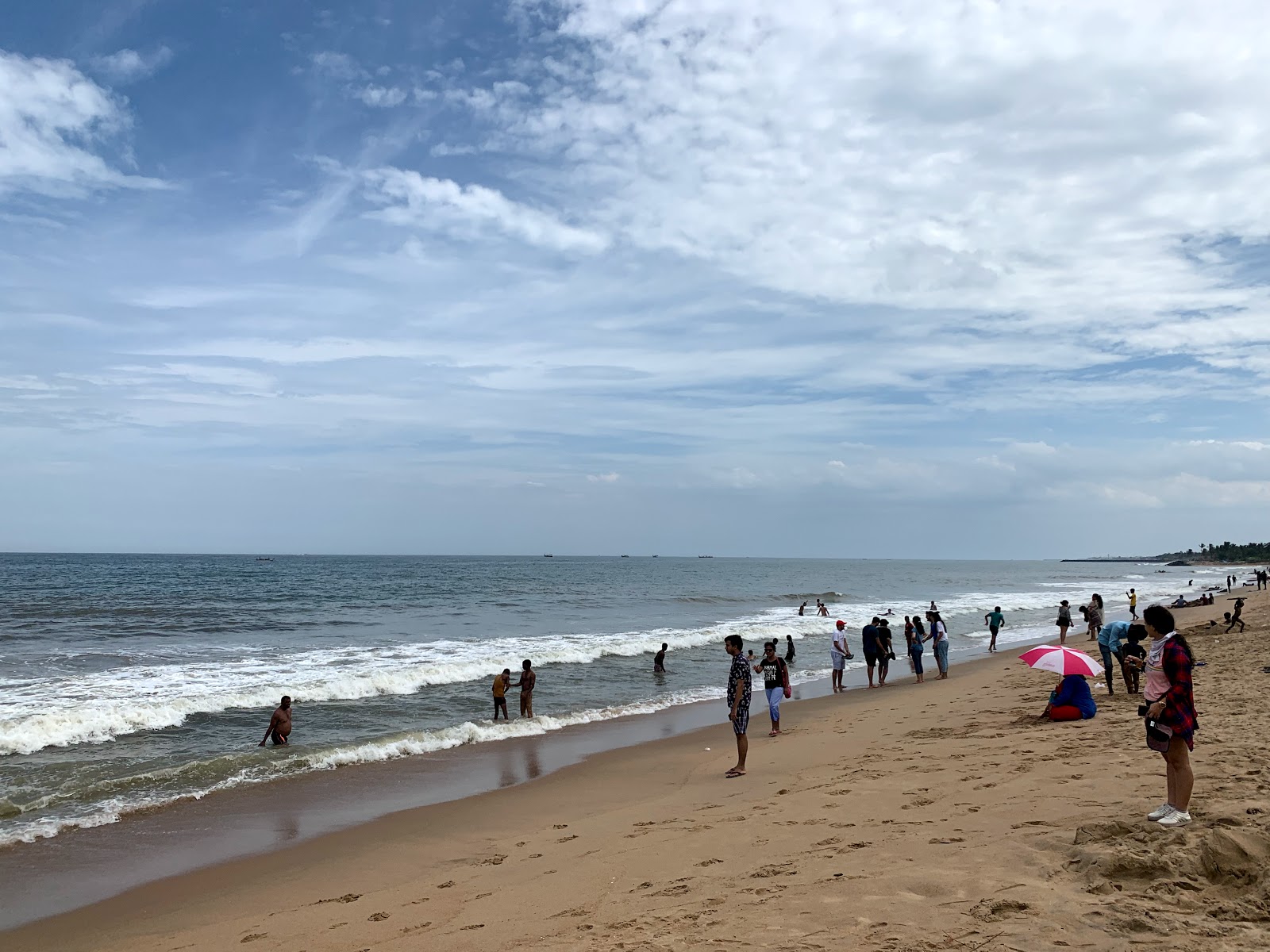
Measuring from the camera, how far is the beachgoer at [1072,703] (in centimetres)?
1091

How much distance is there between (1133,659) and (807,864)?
29.5ft

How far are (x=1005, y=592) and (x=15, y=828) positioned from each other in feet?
229

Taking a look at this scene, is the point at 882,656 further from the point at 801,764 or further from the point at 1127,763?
the point at 1127,763

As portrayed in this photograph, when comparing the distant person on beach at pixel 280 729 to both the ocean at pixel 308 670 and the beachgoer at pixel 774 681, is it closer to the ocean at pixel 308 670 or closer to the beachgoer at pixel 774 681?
the ocean at pixel 308 670

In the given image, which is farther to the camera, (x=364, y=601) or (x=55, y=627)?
(x=364, y=601)

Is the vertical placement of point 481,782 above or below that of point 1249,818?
below

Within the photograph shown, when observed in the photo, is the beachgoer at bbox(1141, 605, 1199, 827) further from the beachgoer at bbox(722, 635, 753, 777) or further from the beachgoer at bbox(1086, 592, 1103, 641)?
the beachgoer at bbox(1086, 592, 1103, 641)

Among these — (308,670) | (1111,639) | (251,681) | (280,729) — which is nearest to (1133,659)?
(1111,639)

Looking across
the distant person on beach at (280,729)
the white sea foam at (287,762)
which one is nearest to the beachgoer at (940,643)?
the white sea foam at (287,762)

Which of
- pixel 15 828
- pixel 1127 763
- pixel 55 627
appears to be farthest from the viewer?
pixel 55 627

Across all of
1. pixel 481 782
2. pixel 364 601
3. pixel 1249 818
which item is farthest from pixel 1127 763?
pixel 364 601

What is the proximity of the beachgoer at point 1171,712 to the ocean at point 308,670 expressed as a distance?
10.9 metres

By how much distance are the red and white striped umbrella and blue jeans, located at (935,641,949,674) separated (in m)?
9.21

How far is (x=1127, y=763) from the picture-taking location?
25.2ft
